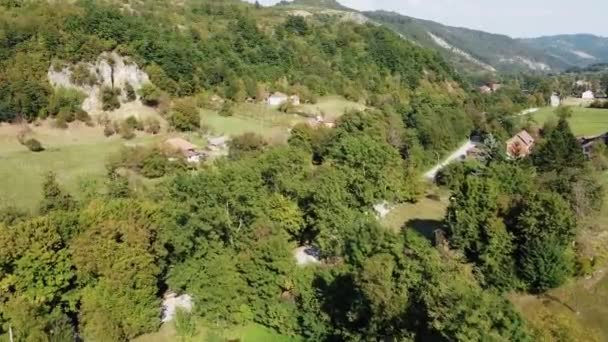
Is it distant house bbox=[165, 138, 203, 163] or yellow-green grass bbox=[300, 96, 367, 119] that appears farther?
yellow-green grass bbox=[300, 96, 367, 119]

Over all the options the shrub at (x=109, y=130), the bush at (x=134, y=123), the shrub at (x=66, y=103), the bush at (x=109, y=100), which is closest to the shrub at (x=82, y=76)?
the shrub at (x=66, y=103)

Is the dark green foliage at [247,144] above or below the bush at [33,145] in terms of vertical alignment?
above

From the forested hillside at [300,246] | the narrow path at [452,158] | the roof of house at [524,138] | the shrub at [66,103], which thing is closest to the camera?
the forested hillside at [300,246]

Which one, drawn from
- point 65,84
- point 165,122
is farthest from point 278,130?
point 65,84

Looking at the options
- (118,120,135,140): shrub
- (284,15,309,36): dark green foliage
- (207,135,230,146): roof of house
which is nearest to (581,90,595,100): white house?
(284,15,309,36): dark green foliage

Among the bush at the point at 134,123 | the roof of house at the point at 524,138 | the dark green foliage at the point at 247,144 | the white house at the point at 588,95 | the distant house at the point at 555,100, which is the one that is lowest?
the white house at the point at 588,95

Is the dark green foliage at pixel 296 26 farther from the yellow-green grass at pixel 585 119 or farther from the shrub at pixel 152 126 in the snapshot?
the shrub at pixel 152 126

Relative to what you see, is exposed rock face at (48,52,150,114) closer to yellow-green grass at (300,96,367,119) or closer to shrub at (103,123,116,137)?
shrub at (103,123,116,137)

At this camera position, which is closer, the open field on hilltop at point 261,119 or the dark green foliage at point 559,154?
the dark green foliage at point 559,154

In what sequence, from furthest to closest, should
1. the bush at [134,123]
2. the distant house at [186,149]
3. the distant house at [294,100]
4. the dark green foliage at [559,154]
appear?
the distant house at [294,100], the bush at [134,123], the distant house at [186,149], the dark green foliage at [559,154]
